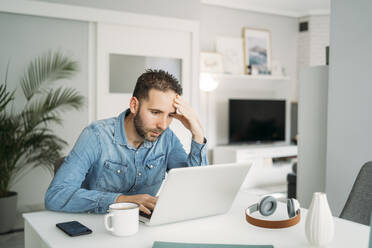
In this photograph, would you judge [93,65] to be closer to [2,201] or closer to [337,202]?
[2,201]

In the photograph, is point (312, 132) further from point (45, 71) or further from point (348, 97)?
point (45, 71)

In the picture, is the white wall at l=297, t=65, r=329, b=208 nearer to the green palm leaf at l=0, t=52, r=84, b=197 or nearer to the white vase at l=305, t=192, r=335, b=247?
the white vase at l=305, t=192, r=335, b=247

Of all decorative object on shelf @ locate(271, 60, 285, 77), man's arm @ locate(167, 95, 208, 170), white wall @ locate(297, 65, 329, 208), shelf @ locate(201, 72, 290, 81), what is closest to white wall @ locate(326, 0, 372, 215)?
white wall @ locate(297, 65, 329, 208)

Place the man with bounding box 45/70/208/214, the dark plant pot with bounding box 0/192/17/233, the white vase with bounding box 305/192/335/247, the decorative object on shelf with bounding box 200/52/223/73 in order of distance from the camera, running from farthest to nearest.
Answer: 1. the decorative object on shelf with bounding box 200/52/223/73
2. the dark plant pot with bounding box 0/192/17/233
3. the man with bounding box 45/70/208/214
4. the white vase with bounding box 305/192/335/247

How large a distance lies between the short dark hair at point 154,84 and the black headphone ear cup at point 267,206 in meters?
0.62

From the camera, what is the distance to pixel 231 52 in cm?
584

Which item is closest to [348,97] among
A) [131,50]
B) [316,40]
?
[131,50]

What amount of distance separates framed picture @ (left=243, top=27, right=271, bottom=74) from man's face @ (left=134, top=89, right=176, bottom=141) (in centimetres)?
444

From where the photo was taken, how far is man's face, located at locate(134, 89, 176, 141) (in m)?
1.64

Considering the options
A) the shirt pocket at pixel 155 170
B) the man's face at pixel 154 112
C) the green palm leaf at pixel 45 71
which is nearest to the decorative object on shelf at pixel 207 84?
the green palm leaf at pixel 45 71

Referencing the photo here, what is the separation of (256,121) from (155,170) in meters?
4.30

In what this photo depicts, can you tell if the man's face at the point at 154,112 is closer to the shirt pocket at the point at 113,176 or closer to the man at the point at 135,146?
the man at the point at 135,146

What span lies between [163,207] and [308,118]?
6.94 feet

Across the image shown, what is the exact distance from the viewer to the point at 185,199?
1.30 m
